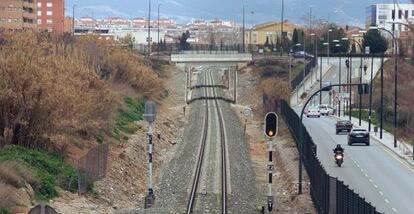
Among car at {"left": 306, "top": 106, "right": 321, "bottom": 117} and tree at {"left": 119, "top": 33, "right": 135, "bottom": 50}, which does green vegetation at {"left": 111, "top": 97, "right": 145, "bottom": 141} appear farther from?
tree at {"left": 119, "top": 33, "right": 135, "bottom": 50}

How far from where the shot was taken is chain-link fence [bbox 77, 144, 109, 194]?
31667mm

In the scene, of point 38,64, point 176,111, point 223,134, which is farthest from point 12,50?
point 176,111

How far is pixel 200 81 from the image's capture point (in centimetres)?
13562

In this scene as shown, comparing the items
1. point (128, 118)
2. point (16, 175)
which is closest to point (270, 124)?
point (16, 175)

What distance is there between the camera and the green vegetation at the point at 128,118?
50903 mm

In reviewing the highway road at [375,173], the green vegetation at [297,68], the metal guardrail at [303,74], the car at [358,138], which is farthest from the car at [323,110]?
the car at [358,138]

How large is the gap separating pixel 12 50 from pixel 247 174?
11321mm

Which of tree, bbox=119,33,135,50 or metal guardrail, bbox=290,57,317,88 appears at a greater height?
tree, bbox=119,33,135,50


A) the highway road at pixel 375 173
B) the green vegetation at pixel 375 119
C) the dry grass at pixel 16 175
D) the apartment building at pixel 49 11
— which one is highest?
the apartment building at pixel 49 11

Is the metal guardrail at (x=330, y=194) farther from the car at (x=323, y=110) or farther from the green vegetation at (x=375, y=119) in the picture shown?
the car at (x=323, y=110)

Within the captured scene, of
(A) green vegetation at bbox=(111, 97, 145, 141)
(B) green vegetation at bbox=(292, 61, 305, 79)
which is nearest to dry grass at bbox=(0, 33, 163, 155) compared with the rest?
(A) green vegetation at bbox=(111, 97, 145, 141)

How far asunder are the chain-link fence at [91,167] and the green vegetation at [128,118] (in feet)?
38.5

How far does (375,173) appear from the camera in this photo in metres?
41.5

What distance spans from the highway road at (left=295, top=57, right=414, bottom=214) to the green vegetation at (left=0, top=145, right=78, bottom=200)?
9.79m
